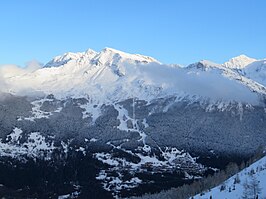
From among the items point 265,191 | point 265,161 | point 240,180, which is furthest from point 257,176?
point 265,161

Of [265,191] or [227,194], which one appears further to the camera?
[227,194]

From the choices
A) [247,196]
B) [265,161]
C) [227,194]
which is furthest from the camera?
[265,161]

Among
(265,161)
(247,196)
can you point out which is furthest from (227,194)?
(265,161)

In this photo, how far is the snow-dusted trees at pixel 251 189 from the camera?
133 m

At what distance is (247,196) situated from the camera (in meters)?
133

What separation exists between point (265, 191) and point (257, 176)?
1960 centimetres

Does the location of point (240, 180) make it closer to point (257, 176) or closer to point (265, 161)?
point (257, 176)

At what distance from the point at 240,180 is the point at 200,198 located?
14.9 meters

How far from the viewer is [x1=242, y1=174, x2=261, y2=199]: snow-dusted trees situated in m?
133

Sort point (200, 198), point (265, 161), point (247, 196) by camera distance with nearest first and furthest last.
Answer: point (247, 196)
point (200, 198)
point (265, 161)

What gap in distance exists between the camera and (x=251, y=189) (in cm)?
13725

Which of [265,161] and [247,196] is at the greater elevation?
[265,161]

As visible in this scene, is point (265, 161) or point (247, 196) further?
point (265, 161)

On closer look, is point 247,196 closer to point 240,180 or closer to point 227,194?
point 227,194
